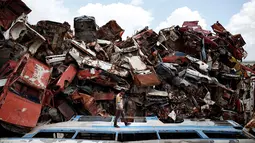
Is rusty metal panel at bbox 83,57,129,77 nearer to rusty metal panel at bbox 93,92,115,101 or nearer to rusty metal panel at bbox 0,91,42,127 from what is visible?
rusty metal panel at bbox 93,92,115,101

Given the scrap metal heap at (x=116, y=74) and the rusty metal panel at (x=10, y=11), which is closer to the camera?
the scrap metal heap at (x=116, y=74)

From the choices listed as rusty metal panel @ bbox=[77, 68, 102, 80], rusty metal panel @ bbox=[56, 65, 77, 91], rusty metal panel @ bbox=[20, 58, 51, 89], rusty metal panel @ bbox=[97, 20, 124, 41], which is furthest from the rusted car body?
rusty metal panel @ bbox=[97, 20, 124, 41]

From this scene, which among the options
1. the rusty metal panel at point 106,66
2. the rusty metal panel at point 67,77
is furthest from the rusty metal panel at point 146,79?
the rusty metal panel at point 67,77

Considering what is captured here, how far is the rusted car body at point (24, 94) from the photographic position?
5348 mm

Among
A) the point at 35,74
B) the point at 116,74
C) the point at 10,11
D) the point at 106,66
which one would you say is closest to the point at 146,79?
the point at 116,74

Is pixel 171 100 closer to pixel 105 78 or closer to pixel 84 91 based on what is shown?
pixel 105 78

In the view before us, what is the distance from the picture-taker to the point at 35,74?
6.48 m

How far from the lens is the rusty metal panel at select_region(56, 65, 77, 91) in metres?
8.02

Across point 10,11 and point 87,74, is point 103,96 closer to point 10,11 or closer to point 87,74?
point 87,74

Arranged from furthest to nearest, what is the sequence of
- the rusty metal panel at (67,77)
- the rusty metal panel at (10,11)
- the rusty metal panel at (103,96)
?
the rusty metal panel at (103,96) → the rusty metal panel at (10,11) → the rusty metal panel at (67,77)

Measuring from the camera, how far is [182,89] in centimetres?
1045

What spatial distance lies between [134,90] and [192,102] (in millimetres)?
3158

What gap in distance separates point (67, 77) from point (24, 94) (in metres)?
2.56

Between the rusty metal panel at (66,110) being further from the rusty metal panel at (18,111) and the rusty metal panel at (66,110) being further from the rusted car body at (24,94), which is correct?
the rusty metal panel at (18,111)
